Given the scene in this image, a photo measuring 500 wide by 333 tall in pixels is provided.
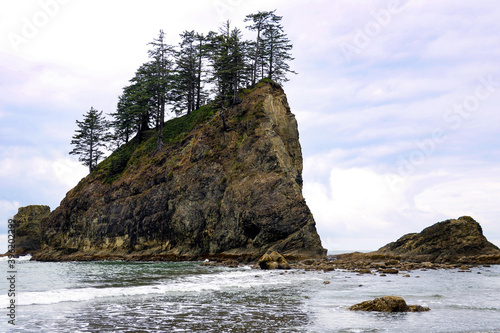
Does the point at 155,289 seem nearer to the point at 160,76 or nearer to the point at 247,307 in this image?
the point at 247,307

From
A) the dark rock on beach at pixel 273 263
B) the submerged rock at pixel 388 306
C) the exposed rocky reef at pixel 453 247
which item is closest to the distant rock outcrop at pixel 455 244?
the exposed rocky reef at pixel 453 247

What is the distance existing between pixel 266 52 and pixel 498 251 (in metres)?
46.6

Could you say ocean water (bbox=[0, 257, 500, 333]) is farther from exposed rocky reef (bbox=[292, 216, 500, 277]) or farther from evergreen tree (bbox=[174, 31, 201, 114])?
evergreen tree (bbox=[174, 31, 201, 114])

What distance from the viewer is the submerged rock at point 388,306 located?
1398cm

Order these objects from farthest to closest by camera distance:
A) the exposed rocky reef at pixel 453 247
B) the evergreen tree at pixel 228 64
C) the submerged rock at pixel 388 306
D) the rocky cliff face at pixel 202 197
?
the evergreen tree at pixel 228 64, the rocky cliff face at pixel 202 197, the exposed rocky reef at pixel 453 247, the submerged rock at pixel 388 306

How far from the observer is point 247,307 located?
598 inches

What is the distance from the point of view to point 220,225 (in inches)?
1988

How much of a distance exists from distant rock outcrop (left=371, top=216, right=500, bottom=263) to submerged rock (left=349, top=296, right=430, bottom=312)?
34.5 metres

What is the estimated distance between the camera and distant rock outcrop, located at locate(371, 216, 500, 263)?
44.8 metres

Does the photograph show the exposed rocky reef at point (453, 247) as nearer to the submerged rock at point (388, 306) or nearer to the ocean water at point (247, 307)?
the ocean water at point (247, 307)

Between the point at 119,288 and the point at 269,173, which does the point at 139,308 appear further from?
the point at 269,173

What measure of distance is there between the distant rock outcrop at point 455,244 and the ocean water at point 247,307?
906 inches

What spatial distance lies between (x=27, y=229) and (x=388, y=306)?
90374 millimetres

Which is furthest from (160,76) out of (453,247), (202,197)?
(453,247)
